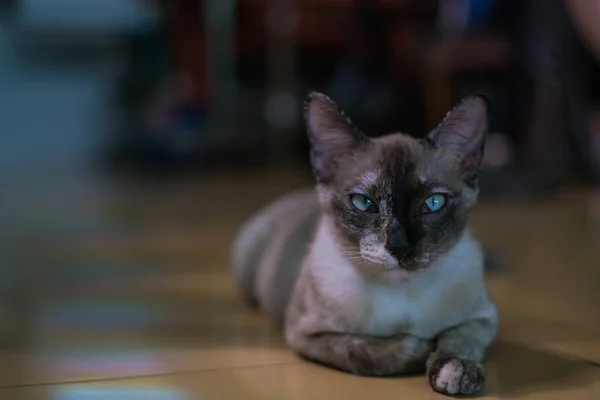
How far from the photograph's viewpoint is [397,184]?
119 centimetres

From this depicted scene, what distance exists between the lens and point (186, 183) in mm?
3818

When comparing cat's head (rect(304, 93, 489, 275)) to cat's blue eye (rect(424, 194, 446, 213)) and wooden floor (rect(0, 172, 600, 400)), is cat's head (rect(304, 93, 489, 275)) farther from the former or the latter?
wooden floor (rect(0, 172, 600, 400))

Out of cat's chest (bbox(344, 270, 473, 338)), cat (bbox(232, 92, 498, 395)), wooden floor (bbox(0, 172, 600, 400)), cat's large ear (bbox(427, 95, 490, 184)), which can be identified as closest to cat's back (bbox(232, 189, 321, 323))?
wooden floor (bbox(0, 172, 600, 400))

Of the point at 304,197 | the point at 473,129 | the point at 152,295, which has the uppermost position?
the point at 473,129

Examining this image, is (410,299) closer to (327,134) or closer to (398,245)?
(398,245)

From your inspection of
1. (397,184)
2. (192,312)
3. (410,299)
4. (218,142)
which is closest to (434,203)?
(397,184)

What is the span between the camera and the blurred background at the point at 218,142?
5.60 feet

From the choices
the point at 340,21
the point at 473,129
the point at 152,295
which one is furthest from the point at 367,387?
the point at 340,21

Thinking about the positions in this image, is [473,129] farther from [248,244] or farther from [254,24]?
[254,24]

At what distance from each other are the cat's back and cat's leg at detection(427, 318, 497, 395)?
1.28ft

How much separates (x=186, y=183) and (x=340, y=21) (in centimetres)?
130

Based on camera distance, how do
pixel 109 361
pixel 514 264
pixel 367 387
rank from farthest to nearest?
pixel 514 264 → pixel 109 361 → pixel 367 387

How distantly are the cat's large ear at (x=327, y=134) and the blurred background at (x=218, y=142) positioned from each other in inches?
14.8

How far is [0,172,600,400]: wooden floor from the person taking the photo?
1.27 m
